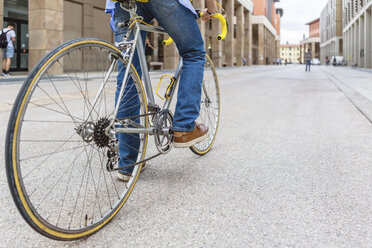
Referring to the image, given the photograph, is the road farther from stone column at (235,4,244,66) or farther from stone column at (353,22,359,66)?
stone column at (235,4,244,66)

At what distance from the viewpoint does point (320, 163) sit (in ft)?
10.1

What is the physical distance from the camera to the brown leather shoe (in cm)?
238

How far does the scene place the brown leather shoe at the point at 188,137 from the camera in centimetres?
238

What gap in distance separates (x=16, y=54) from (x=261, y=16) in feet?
222

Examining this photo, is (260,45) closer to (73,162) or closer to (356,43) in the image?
(356,43)

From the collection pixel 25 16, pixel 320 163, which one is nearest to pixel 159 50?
pixel 25 16

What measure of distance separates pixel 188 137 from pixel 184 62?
48cm

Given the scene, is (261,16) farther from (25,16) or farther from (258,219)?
(258,219)

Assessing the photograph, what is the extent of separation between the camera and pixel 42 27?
1672cm

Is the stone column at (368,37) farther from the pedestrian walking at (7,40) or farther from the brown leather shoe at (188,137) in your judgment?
the brown leather shoe at (188,137)

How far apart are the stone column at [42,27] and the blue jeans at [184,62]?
51.3ft

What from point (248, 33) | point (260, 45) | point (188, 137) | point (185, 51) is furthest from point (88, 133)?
point (260, 45)

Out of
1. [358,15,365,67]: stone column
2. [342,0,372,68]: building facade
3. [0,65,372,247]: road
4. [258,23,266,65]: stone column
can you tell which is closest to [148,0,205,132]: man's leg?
[0,65,372,247]: road

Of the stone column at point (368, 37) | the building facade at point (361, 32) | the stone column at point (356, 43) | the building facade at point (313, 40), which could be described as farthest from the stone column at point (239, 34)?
the building facade at point (313, 40)
